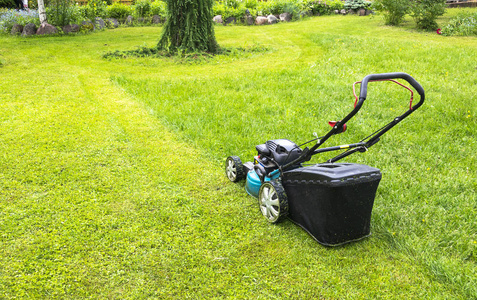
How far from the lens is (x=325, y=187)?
256 cm

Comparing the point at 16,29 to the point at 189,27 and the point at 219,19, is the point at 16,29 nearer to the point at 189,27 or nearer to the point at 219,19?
the point at 189,27

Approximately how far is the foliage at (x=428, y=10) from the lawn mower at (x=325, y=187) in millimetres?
10907

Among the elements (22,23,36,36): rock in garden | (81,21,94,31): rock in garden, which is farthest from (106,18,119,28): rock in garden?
(22,23,36,36): rock in garden

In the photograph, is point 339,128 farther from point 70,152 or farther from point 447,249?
point 70,152

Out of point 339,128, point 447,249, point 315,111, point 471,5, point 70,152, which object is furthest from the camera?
point 471,5

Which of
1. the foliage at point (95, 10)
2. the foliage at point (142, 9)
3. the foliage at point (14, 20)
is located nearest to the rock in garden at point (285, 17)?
the foliage at point (142, 9)

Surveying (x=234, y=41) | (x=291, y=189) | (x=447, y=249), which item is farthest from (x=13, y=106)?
(x=234, y=41)

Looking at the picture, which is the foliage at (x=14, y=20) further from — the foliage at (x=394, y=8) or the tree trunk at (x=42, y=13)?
the foliage at (x=394, y=8)

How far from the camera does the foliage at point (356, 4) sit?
727 inches

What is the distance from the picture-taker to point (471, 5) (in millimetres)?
16703

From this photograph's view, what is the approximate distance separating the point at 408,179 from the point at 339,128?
1608 mm

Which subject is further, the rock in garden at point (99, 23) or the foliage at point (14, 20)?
the rock in garden at point (99, 23)

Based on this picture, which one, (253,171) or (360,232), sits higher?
(253,171)

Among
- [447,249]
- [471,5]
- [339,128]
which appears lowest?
[447,249]
